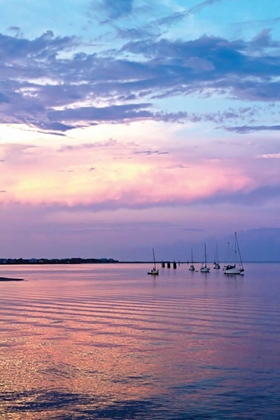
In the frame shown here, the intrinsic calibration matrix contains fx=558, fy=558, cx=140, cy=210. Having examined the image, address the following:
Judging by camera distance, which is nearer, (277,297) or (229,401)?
(229,401)

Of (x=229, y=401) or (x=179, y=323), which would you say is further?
(x=179, y=323)

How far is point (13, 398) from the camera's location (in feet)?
63.3

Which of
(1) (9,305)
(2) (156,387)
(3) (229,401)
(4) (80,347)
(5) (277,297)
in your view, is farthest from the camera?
(5) (277,297)

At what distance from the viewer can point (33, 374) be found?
22906mm

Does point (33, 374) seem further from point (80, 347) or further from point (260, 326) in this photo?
point (260, 326)

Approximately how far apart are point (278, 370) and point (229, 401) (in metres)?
5.28

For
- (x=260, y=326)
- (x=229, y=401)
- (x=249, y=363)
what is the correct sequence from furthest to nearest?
(x=260, y=326), (x=249, y=363), (x=229, y=401)

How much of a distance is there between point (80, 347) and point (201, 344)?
6350 mm

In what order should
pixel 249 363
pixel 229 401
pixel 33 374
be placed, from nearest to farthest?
pixel 229 401, pixel 33 374, pixel 249 363

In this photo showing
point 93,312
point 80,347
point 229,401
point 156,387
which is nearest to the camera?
point 229,401

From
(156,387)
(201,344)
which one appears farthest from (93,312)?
(156,387)

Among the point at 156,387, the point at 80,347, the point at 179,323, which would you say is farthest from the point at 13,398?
the point at 179,323

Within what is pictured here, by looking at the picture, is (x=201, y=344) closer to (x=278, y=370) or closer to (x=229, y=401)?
(x=278, y=370)

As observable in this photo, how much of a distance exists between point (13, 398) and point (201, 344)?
500 inches
